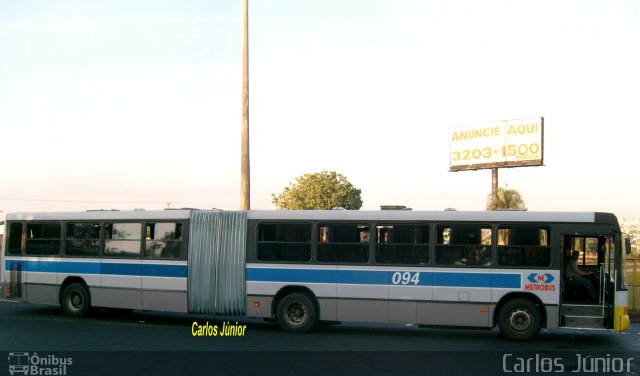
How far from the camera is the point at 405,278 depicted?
15555 mm

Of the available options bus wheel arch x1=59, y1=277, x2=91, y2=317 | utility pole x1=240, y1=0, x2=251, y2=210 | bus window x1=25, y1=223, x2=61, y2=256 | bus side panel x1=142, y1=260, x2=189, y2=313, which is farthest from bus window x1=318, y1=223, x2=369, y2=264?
bus window x1=25, y1=223, x2=61, y2=256

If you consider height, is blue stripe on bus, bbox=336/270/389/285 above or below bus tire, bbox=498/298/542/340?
above

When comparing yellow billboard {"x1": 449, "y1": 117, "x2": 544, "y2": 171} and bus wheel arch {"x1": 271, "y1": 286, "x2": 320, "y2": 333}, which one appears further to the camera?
yellow billboard {"x1": 449, "y1": 117, "x2": 544, "y2": 171}

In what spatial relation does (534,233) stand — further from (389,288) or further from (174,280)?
(174,280)

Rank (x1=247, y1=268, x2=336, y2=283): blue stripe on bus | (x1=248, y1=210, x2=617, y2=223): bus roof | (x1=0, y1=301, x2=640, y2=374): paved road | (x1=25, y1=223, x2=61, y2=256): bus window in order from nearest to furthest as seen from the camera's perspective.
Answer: (x1=0, y1=301, x2=640, y2=374): paved road < (x1=248, y1=210, x2=617, y2=223): bus roof < (x1=247, y1=268, x2=336, y2=283): blue stripe on bus < (x1=25, y1=223, x2=61, y2=256): bus window

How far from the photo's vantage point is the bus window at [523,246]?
1505 cm

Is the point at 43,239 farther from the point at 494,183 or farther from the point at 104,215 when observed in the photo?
the point at 494,183

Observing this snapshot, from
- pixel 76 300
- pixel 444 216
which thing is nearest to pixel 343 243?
pixel 444 216

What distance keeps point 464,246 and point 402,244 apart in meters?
1.32

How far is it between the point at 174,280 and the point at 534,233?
8.28 metres

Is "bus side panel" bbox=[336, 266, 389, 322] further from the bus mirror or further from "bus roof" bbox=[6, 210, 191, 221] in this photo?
the bus mirror

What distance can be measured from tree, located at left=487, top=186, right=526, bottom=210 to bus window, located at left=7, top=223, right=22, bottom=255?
30.0 m

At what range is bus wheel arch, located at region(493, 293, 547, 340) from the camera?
1494 centimetres

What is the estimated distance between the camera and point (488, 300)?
15.1 m
